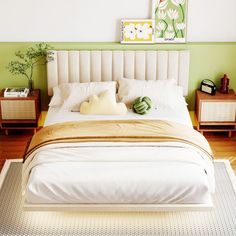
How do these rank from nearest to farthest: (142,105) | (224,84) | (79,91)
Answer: (142,105) < (79,91) < (224,84)

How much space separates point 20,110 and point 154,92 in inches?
61.6

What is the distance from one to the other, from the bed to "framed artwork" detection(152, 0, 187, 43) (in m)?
1.04

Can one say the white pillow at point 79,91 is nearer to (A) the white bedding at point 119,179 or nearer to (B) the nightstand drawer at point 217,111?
(B) the nightstand drawer at point 217,111

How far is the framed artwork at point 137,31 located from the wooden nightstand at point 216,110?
90 cm

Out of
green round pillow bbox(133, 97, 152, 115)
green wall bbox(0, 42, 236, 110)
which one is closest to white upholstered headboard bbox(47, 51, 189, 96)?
green wall bbox(0, 42, 236, 110)

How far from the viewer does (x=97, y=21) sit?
5.63 meters

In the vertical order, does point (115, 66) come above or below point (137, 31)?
below

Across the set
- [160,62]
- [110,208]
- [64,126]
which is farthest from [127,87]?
[110,208]

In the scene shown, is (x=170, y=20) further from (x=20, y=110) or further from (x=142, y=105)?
(x=20, y=110)

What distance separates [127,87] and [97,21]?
Answer: 0.87m

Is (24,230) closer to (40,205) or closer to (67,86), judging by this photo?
(40,205)

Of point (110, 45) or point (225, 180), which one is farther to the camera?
point (110, 45)

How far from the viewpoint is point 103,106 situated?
5125 mm

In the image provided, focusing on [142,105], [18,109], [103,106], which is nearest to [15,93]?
[18,109]
